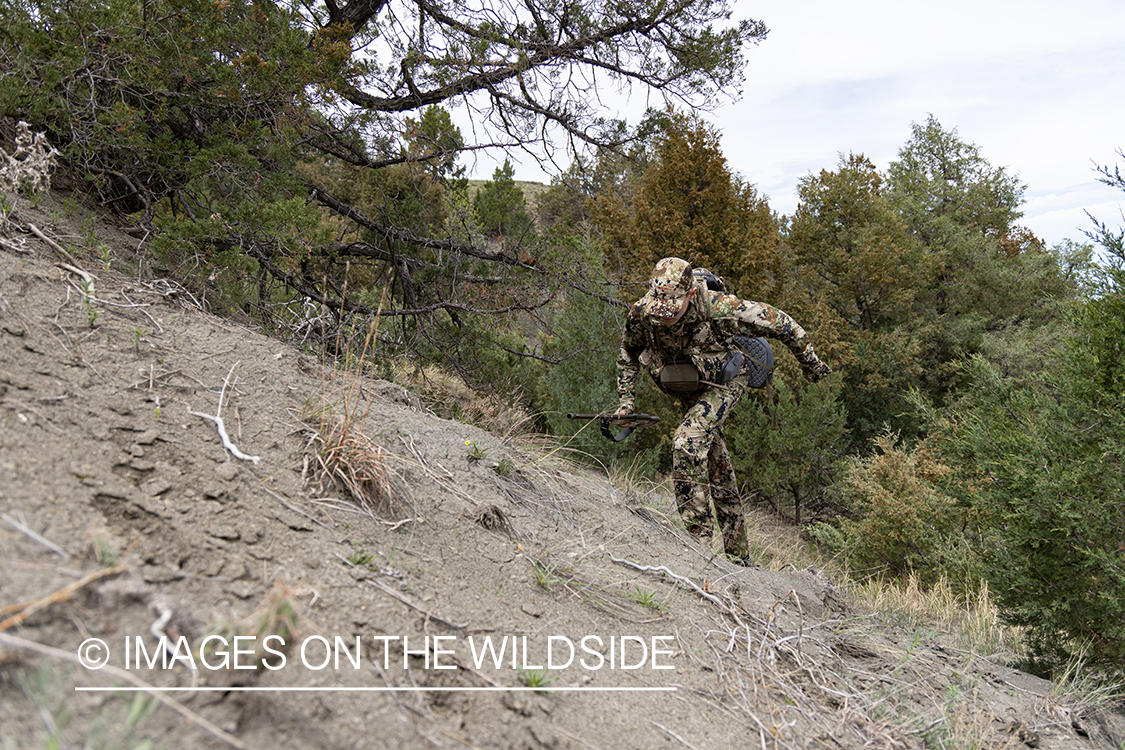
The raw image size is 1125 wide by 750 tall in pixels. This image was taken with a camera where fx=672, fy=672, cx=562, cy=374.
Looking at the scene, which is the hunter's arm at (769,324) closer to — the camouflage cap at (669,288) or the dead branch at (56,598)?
the camouflage cap at (669,288)

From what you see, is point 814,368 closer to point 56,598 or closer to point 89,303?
point 89,303

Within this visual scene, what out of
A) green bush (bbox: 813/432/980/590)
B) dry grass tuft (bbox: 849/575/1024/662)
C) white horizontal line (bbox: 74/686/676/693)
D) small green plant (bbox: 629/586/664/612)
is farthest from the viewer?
green bush (bbox: 813/432/980/590)

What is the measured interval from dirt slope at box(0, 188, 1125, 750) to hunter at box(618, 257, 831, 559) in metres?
0.83

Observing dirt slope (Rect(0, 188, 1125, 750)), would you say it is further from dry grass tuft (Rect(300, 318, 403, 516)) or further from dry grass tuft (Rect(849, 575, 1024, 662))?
dry grass tuft (Rect(849, 575, 1024, 662))

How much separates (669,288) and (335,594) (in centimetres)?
318

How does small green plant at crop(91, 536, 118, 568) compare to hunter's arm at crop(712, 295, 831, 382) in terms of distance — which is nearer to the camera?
small green plant at crop(91, 536, 118, 568)

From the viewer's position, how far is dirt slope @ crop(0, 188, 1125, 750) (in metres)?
1.46

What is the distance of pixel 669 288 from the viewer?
178 inches

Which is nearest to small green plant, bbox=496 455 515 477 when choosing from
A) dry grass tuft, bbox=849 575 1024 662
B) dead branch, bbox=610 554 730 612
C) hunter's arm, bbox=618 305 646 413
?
dead branch, bbox=610 554 730 612

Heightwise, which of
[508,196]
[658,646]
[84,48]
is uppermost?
[508,196]

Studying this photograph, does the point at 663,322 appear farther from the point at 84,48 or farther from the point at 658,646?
the point at 84,48

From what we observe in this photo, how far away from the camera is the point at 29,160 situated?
2.99 m

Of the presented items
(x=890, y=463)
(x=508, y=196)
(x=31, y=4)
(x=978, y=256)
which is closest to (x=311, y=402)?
(x=31, y=4)

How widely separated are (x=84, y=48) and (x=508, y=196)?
10.1 metres
